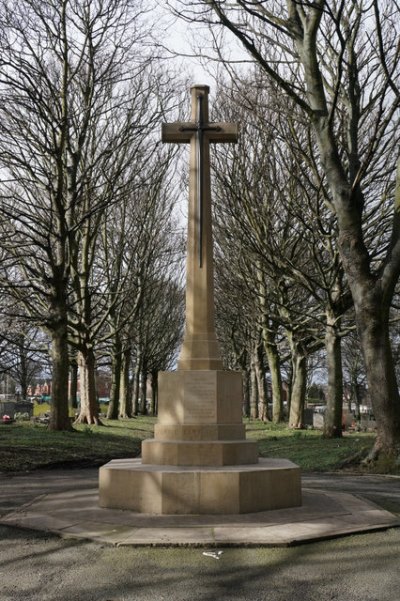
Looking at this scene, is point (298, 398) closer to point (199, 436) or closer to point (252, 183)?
point (252, 183)

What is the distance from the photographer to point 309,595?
15.0ft

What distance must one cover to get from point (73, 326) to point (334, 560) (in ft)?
59.8

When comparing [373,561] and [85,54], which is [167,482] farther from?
[85,54]

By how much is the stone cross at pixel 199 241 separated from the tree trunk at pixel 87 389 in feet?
51.1

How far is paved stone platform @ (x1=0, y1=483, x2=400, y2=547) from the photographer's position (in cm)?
584

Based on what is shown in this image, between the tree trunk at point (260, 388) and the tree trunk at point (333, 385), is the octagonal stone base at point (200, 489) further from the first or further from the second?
the tree trunk at point (260, 388)

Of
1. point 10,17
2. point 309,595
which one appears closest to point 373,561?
point 309,595

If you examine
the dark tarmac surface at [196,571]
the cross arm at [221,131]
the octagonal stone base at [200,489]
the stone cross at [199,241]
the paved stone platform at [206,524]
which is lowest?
the dark tarmac surface at [196,571]

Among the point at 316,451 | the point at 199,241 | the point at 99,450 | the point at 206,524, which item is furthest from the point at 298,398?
the point at 206,524

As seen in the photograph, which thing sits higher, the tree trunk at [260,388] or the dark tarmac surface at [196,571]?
the tree trunk at [260,388]

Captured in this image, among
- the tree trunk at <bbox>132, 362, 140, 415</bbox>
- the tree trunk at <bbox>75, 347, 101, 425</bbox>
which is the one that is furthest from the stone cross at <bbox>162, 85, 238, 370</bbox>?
the tree trunk at <bbox>132, 362, 140, 415</bbox>

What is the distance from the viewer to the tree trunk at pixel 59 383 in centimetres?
1894

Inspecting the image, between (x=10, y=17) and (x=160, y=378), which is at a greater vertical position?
(x=10, y=17)

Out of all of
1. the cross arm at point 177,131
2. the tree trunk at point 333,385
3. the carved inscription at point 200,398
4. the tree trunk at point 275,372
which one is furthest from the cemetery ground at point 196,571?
the tree trunk at point 275,372
